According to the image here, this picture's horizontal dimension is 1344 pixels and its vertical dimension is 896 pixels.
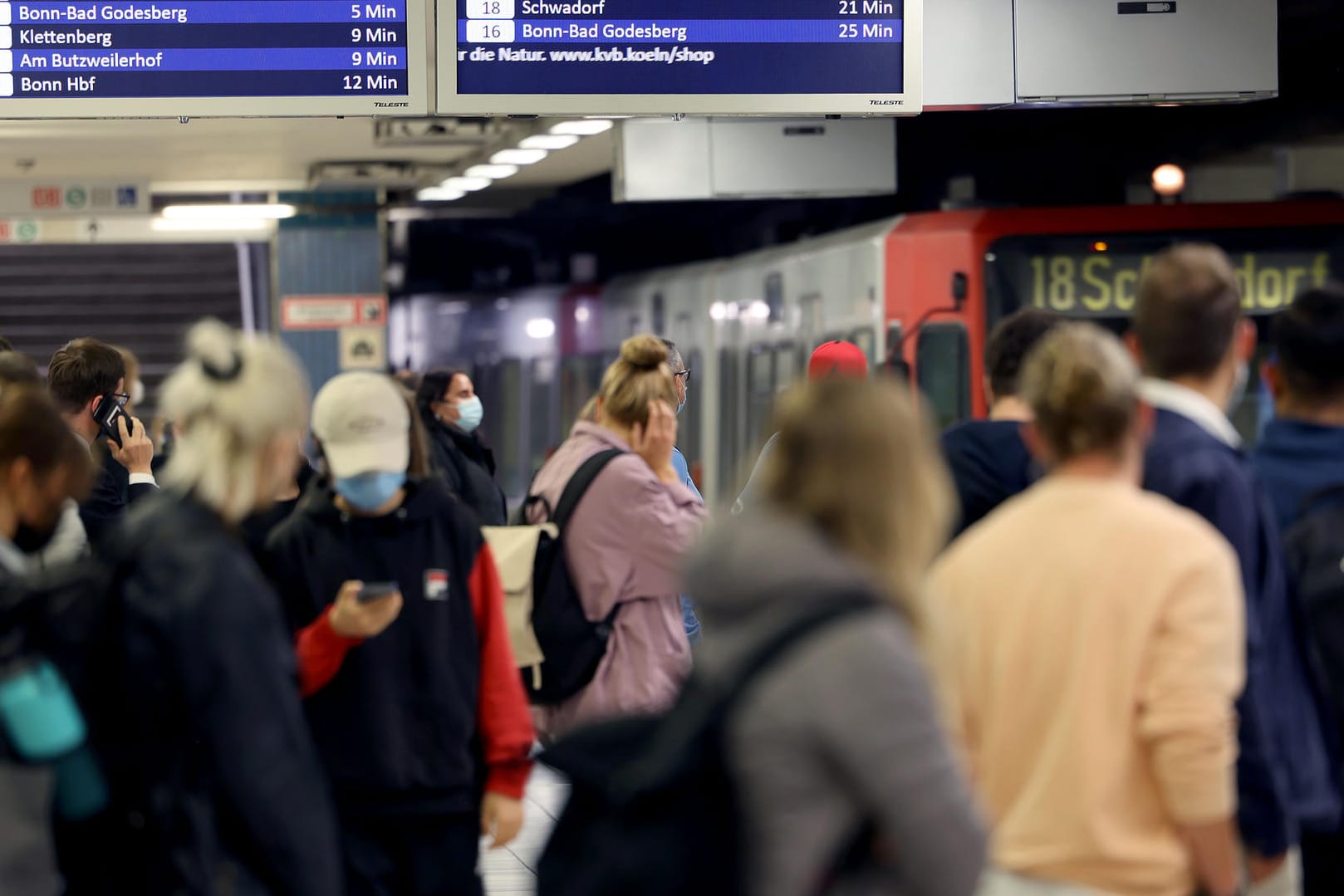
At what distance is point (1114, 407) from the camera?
9.66 feet

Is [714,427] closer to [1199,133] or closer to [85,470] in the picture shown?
[1199,133]

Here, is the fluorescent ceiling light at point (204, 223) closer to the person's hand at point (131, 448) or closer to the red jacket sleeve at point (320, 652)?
the person's hand at point (131, 448)

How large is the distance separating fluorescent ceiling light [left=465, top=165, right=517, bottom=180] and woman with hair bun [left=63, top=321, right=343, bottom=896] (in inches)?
357

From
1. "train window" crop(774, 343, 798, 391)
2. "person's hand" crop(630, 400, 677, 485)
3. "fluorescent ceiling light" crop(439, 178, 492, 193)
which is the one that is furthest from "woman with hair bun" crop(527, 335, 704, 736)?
"fluorescent ceiling light" crop(439, 178, 492, 193)

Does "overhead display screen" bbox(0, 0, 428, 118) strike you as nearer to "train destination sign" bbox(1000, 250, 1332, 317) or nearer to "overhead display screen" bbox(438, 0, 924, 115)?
"overhead display screen" bbox(438, 0, 924, 115)

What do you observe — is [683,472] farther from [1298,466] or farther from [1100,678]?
[1100,678]

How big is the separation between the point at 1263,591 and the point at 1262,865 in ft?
1.49

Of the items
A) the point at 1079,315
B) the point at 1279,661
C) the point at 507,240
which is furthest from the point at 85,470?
the point at 507,240

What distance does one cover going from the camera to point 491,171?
12.3 m

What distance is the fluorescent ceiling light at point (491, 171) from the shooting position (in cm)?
1202

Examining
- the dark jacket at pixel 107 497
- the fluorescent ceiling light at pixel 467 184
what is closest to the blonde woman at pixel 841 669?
the dark jacket at pixel 107 497

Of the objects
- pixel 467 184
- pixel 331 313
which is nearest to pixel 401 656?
pixel 467 184

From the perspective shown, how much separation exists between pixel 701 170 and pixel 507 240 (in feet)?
24.5

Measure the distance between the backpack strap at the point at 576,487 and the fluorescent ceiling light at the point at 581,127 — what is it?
4.97 m
